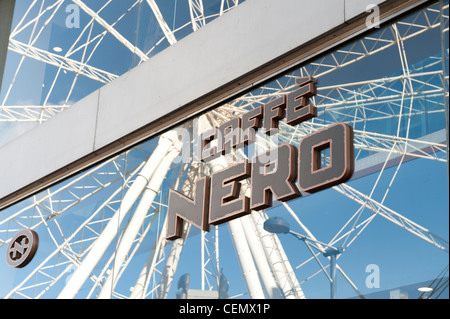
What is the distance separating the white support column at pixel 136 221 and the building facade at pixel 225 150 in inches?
0.6

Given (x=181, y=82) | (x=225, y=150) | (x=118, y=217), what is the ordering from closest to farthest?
(x=225, y=150), (x=181, y=82), (x=118, y=217)

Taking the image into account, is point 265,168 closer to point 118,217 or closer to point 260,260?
point 260,260

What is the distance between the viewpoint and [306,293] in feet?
17.4

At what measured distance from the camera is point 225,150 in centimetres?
645

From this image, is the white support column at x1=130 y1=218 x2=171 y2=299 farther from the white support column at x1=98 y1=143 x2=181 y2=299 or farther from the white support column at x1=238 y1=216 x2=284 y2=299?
the white support column at x1=238 y1=216 x2=284 y2=299

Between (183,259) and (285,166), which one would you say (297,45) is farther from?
(183,259)

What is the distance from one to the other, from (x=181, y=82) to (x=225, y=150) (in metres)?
1.00

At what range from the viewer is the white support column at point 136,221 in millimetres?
6911

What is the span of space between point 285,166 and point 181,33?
2279 mm

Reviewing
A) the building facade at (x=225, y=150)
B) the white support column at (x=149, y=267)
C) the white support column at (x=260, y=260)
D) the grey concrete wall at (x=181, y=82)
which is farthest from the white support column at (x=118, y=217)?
the white support column at (x=260, y=260)

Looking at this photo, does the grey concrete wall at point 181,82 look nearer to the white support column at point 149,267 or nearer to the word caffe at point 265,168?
the word caffe at point 265,168

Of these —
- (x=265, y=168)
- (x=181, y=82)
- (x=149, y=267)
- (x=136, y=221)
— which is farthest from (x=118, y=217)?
(x=265, y=168)

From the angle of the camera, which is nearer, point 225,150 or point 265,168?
point 265,168

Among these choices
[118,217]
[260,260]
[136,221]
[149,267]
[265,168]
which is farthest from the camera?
[118,217]
